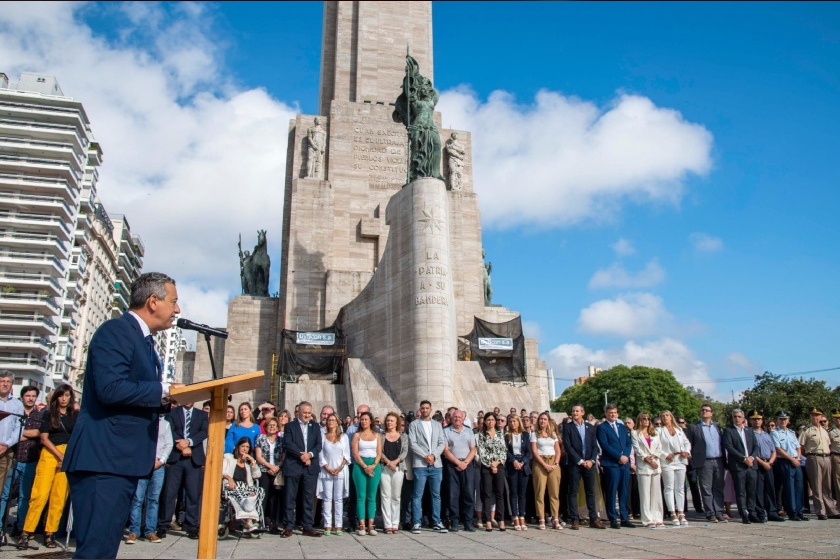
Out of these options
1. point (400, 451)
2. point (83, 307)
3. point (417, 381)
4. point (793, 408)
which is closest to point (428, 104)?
point (417, 381)

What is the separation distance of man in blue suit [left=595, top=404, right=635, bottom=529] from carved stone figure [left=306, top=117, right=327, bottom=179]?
1990 cm

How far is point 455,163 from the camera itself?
27891mm

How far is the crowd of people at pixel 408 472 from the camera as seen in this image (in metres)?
8.06

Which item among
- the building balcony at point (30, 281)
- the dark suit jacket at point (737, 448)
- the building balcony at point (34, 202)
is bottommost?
the dark suit jacket at point (737, 448)

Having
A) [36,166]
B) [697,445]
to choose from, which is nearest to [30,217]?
[36,166]

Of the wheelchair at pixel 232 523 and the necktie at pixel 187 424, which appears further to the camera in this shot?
the necktie at pixel 187 424

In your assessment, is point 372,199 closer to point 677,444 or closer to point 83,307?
point 677,444

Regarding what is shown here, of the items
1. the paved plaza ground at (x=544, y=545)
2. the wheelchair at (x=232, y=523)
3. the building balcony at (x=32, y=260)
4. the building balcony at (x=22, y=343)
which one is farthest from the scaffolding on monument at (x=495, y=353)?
the building balcony at (x=32, y=260)

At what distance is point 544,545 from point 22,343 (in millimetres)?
47609

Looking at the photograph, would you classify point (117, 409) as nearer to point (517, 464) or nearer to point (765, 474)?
point (517, 464)

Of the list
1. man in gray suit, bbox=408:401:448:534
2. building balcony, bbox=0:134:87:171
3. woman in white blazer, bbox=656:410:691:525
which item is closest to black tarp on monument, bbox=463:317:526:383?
woman in white blazer, bbox=656:410:691:525

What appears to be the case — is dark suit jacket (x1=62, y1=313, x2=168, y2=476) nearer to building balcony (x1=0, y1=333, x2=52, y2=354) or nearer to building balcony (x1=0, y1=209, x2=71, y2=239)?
building balcony (x1=0, y1=333, x2=52, y2=354)

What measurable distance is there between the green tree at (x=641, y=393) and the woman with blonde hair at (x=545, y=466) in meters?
43.5

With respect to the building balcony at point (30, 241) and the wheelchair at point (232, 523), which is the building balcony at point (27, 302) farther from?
the wheelchair at point (232, 523)
